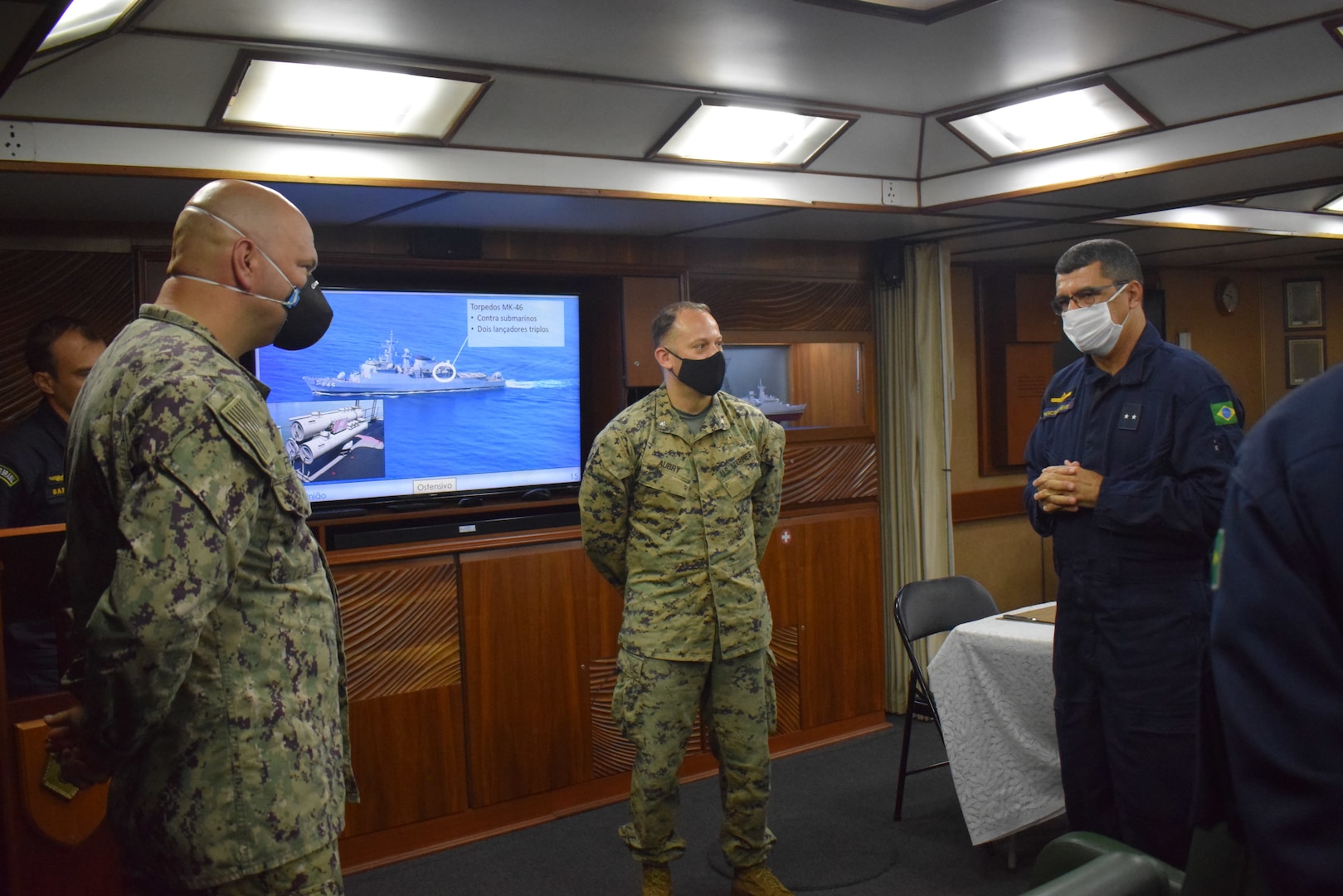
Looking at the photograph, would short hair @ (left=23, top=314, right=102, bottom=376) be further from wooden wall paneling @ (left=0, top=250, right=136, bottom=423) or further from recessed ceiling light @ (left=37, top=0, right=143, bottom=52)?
recessed ceiling light @ (left=37, top=0, right=143, bottom=52)

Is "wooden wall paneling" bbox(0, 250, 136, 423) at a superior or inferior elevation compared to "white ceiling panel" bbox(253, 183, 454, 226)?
inferior

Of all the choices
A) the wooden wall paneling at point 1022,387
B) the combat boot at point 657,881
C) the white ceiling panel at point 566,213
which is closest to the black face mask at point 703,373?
the white ceiling panel at point 566,213

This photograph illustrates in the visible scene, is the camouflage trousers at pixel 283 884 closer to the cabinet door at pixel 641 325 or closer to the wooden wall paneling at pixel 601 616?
the wooden wall paneling at pixel 601 616

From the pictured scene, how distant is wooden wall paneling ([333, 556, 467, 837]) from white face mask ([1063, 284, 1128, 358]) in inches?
87.7

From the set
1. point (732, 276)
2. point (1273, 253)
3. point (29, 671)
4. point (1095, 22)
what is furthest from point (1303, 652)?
A: point (1273, 253)

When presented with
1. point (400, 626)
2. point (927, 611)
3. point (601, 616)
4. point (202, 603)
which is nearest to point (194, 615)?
point (202, 603)

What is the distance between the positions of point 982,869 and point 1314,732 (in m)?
2.67

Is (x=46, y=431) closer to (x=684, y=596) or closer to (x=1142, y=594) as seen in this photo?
(x=684, y=596)

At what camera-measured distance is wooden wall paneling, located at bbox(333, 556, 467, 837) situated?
3512 mm

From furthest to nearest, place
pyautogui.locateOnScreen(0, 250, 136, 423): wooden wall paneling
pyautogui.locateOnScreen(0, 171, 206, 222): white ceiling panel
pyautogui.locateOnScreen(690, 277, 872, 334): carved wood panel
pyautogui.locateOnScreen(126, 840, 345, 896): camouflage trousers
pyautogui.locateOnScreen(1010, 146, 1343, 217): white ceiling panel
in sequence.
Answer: pyautogui.locateOnScreen(690, 277, 872, 334): carved wood panel
pyautogui.locateOnScreen(1010, 146, 1343, 217): white ceiling panel
pyautogui.locateOnScreen(0, 250, 136, 423): wooden wall paneling
pyautogui.locateOnScreen(0, 171, 206, 222): white ceiling panel
pyautogui.locateOnScreen(126, 840, 345, 896): camouflage trousers

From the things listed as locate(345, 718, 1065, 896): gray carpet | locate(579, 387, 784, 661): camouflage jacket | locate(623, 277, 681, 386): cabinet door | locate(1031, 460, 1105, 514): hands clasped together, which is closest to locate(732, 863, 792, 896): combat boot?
locate(345, 718, 1065, 896): gray carpet

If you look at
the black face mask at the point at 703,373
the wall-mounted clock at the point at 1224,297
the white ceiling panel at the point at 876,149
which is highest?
the white ceiling panel at the point at 876,149

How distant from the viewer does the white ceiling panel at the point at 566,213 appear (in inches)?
131

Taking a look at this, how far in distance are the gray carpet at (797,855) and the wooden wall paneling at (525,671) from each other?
22 cm
